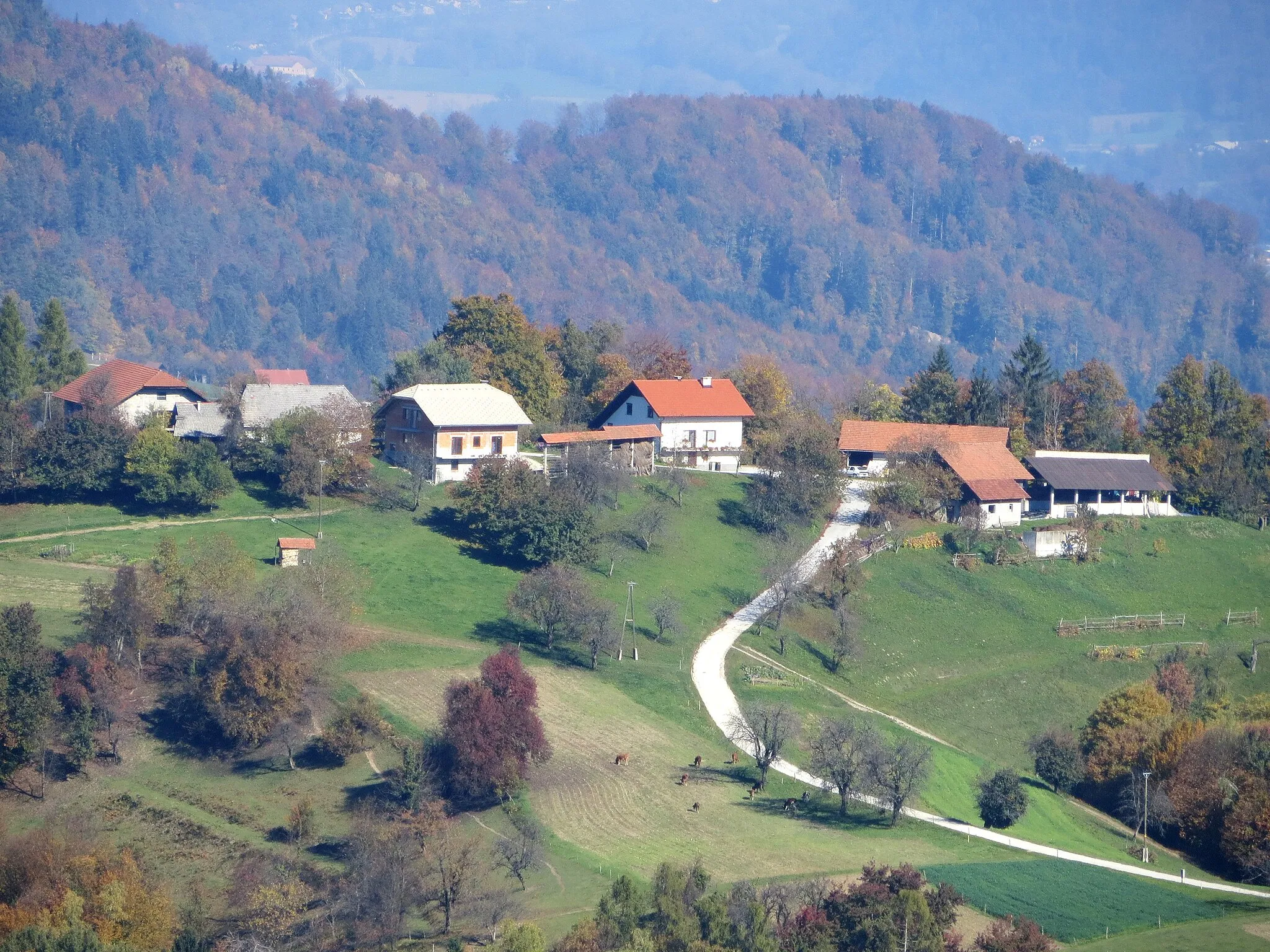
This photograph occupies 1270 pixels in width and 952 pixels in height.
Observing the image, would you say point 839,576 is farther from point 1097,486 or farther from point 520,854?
point 520,854

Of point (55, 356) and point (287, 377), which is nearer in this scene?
point (55, 356)

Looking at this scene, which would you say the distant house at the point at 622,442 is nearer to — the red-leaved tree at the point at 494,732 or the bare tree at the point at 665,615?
the bare tree at the point at 665,615

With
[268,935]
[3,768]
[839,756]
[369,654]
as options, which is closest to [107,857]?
[268,935]

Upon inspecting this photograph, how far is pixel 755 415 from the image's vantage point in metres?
90.1

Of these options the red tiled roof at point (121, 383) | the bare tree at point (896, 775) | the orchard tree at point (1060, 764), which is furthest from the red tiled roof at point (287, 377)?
the bare tree at point (896, 775)

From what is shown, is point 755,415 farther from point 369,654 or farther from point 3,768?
point 3,768

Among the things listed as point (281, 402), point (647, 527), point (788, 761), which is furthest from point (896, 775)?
point (281, 402)

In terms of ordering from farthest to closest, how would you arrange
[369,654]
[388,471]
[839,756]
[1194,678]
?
[388,471]
[1194,678]
[369,654]
[839,756]

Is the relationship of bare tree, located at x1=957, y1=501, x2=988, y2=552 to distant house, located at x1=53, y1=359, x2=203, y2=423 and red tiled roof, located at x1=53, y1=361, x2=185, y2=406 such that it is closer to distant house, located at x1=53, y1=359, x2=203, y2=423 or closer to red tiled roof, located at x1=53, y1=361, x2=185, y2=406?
distant house, located at x1=53, y1=359, x2=203, y2=423

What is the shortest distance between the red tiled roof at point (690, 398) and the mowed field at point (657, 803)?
29.1 m

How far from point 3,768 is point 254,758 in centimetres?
757

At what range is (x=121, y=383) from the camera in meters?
83.5

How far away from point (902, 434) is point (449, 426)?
81.2 feet

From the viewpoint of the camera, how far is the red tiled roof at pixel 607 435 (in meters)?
81.0
